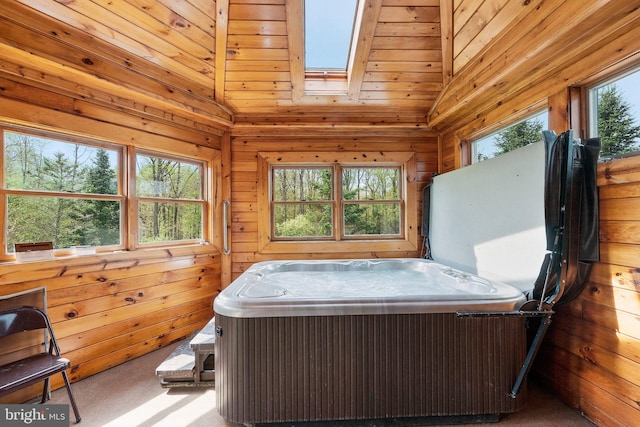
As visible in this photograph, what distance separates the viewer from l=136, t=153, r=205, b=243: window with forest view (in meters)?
2.36

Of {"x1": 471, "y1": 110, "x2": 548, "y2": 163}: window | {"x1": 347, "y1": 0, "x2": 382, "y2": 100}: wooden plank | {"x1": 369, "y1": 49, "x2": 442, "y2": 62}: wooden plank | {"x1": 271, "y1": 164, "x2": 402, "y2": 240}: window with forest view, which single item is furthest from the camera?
{"x1": 271, "y1": 164, "x2": 402, "y2": 240}: window with forest view

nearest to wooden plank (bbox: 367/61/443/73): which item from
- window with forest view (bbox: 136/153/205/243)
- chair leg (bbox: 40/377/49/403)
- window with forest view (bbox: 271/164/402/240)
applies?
window with forest view (bbox: 271/164/402/240)

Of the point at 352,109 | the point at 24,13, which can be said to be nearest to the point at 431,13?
the point at 352,109

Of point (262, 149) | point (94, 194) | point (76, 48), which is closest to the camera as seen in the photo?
point (76, 48)

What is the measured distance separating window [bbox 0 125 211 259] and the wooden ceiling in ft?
1.90

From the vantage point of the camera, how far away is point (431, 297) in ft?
4.75

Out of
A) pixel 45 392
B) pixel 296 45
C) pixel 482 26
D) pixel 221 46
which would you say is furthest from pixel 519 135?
pixel 45 392

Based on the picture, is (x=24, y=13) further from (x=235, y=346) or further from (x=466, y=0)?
(x=466, y=0)

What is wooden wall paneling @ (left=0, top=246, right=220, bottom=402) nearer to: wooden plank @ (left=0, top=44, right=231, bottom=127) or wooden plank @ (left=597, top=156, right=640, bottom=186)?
wooden plank @ (left=0, top=44, right=231, bottom=127)

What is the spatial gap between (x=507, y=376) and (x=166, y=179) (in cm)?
294

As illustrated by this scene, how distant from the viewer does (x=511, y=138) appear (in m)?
2.17

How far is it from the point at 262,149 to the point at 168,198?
1.05 m

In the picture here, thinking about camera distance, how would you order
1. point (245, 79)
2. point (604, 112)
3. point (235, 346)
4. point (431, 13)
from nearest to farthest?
1. point (235, 346)
2. point (604, 112)
3. point (431, 13)
4. point (245, 79)

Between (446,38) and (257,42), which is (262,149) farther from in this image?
(446,38)
